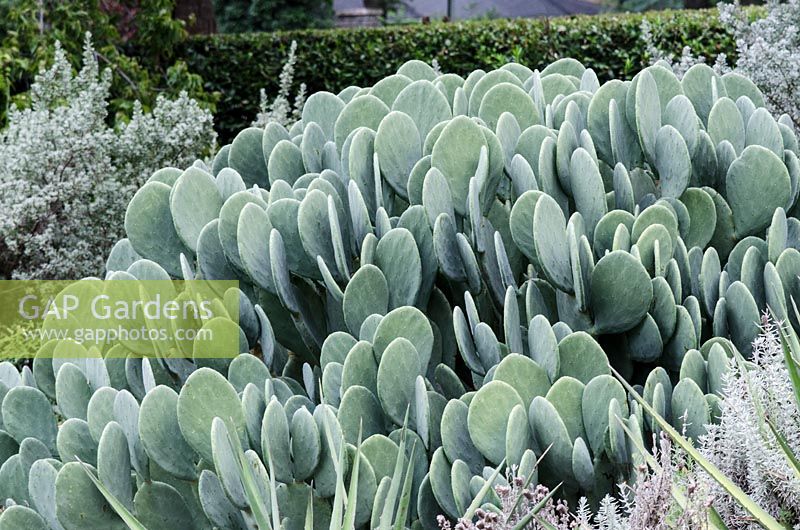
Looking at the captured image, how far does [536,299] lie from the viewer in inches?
77.2

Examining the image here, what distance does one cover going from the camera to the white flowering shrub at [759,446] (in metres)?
1.40

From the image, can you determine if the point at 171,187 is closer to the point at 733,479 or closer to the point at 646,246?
the point at 646,246

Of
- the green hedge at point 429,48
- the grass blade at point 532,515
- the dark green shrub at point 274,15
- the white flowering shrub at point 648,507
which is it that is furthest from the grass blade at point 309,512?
the dark green shrub at point 274,15

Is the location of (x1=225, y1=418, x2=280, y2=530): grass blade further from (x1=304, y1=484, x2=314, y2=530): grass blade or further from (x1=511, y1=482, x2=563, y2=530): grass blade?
(x1=511, y1=482, x2=563, y2=530): grass blade

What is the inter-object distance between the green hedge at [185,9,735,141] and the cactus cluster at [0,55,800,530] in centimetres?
510

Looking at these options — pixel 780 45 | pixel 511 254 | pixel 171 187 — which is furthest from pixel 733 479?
pixel 780 45

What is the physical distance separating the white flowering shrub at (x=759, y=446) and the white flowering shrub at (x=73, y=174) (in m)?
3.93

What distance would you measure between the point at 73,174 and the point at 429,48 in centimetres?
453

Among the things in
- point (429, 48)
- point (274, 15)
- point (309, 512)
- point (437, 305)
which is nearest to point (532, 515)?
point (309, 512)

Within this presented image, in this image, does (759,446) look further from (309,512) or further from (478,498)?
(309,512)

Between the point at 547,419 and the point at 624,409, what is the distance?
16 centimetres

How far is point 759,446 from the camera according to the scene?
55.2 inches

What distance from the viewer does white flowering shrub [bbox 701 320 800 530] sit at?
4.61 feet
